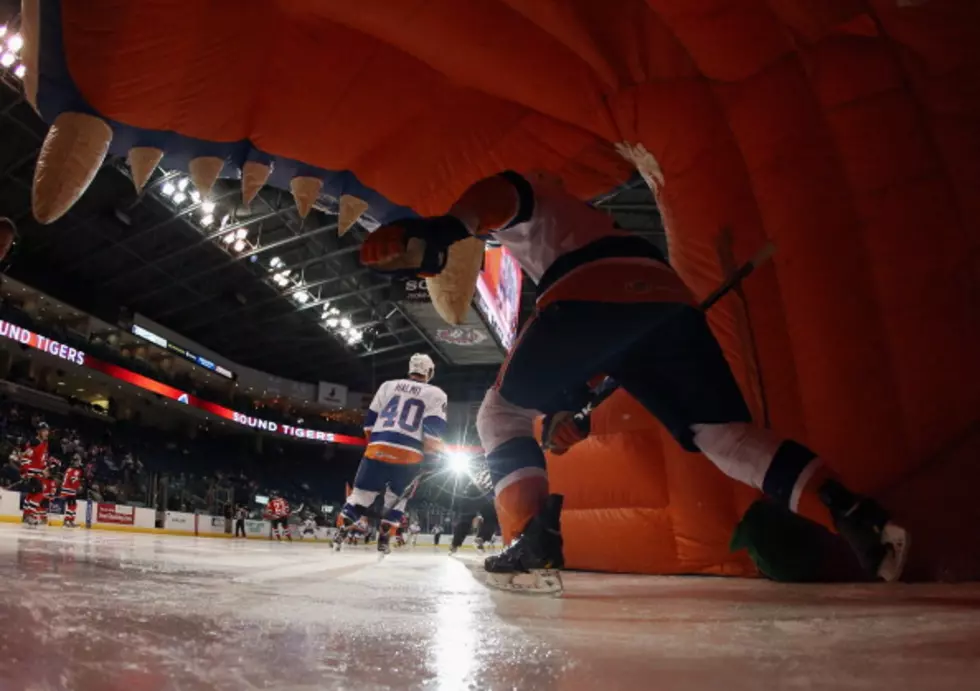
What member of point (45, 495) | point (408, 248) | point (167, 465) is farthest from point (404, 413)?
point (167, 465)

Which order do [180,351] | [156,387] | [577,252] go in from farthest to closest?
1. [180,351]
2. [156,387]
3. [577,252]

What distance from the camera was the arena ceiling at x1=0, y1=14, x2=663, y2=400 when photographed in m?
14.8

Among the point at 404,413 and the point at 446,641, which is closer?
the point at 446,641

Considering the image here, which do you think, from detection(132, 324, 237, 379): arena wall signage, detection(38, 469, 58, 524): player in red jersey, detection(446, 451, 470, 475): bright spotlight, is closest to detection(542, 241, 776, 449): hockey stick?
detection(446, 451, 470, 475): bright spotlight

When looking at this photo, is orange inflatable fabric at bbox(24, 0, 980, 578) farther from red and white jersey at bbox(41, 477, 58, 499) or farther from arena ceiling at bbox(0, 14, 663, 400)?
red and white jersey at bbox(41, 477, 58, 499)

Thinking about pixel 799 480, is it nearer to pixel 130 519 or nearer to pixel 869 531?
pixel 869 531

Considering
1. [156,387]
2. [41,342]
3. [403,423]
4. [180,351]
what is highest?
[180,351]

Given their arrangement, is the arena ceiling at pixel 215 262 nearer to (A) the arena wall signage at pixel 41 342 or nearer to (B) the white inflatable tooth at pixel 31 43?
(A) the arena wall signage at pixel 41 342


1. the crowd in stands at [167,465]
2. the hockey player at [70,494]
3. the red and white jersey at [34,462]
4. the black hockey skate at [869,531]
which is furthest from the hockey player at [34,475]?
the black hockey skate at [869,531]

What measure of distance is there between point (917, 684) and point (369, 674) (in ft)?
1.81

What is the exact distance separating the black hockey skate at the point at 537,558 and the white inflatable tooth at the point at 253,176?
2.08 meters

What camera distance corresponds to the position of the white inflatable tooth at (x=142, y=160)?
2932 millimetres

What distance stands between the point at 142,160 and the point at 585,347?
85.4 inches

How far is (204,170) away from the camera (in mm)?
3129
